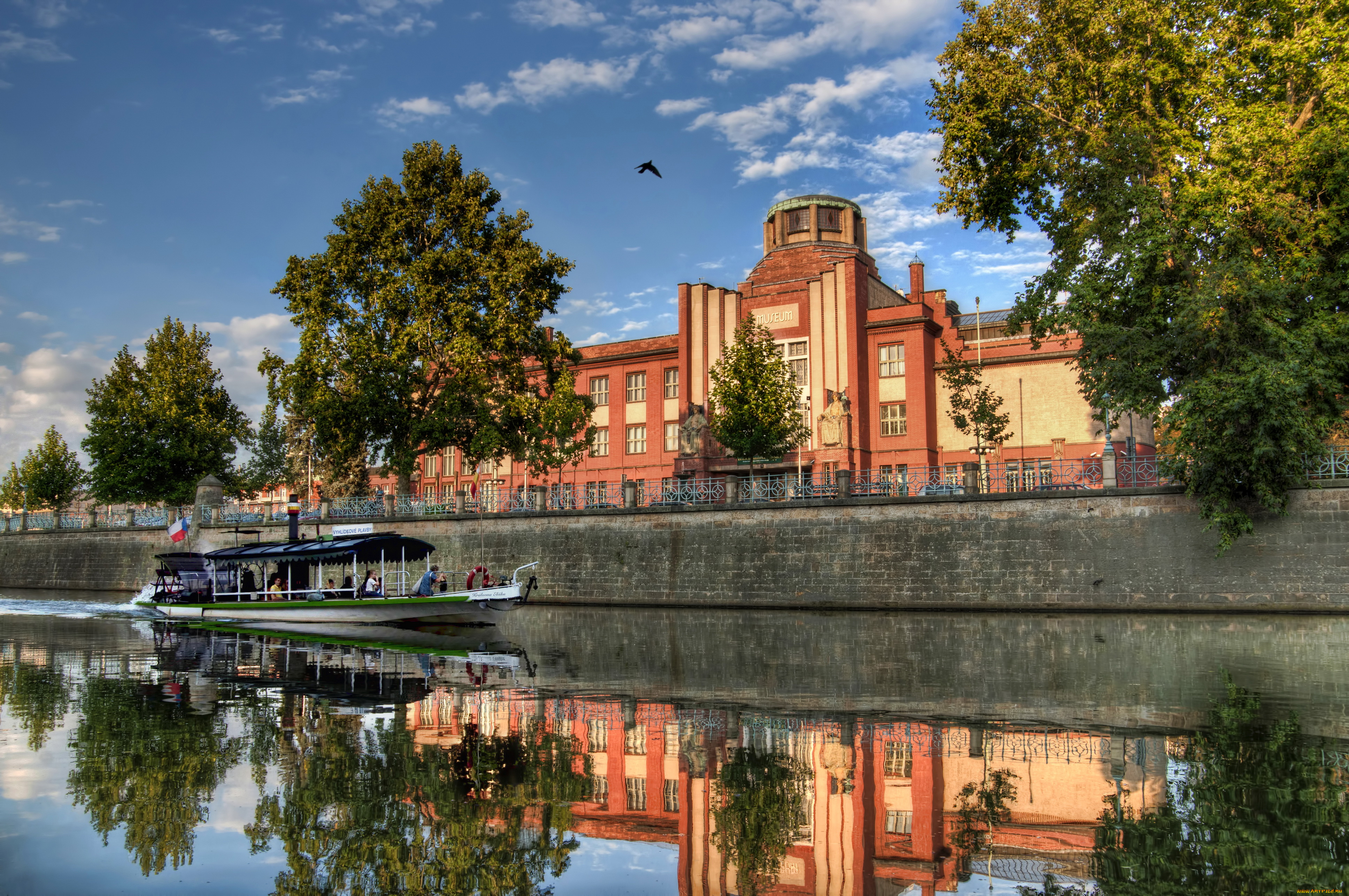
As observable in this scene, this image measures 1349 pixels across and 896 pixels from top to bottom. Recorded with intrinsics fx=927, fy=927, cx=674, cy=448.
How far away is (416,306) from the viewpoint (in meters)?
38.8

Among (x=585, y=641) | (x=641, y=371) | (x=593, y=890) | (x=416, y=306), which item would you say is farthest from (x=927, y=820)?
(x=641, y=371)

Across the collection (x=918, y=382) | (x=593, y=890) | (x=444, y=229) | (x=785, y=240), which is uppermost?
(x=785, y=240)

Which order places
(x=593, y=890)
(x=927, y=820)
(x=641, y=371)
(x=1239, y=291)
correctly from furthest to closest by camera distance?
(x=641, y=371), (x=1239, y=291), (x=927, y=820), (x=593, y=890)

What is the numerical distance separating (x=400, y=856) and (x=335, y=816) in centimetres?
120

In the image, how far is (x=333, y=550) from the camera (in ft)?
88.5

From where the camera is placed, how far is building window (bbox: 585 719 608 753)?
995 cm

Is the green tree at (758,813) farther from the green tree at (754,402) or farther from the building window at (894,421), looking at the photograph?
the building window at (894,421)

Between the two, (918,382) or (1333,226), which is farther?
(918,382)

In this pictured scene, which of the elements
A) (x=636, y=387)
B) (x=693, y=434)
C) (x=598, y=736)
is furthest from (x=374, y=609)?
(x=636, y=387)

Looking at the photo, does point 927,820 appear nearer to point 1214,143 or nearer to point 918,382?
point 1214,143

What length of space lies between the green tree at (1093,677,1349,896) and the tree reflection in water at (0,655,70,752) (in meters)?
10.9

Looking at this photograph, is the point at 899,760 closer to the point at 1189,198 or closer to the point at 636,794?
the point at 636,794

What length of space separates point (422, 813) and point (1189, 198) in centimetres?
2624

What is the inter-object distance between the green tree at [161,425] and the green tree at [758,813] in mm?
55185
